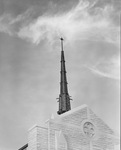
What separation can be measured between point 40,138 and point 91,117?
7.58 m

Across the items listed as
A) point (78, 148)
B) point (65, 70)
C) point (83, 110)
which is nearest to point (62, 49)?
point (65, 70)

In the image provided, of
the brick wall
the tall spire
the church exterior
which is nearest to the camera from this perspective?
the brick wall

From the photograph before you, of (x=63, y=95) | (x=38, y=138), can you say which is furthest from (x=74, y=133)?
(x=63, y=95)

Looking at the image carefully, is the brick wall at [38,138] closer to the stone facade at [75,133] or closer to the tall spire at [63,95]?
the stone facade at [75,133]

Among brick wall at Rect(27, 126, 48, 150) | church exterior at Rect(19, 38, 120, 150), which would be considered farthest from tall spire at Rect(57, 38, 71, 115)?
brick wall at Rect(27, 126, 48, 150)

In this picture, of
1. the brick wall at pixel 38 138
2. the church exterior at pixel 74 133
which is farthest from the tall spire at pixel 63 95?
the brick wall at pixel 38 138

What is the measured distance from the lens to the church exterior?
32781 millimetres

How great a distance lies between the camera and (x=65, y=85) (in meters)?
56.7

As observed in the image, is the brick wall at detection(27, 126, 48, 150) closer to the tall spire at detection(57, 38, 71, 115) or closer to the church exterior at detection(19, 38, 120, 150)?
the church exterior at detection(19, 38, 120, 150)

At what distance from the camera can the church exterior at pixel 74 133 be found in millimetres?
32781

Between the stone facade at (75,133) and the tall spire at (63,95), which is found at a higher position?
the tall spire at (63,95)

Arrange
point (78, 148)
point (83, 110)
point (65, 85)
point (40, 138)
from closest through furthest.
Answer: point (40, 138) → point (78, 148) → point (83, 110) → point (65, 85)

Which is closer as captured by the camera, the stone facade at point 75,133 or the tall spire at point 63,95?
the stone facade at point 75,133

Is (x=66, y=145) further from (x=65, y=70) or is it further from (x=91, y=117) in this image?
(x=65, y=70)
